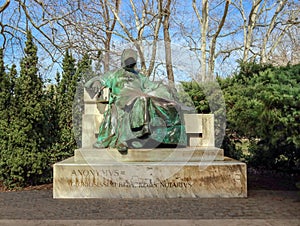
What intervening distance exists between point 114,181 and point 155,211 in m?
1.19

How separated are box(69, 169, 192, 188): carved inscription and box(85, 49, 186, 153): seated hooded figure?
0.59m

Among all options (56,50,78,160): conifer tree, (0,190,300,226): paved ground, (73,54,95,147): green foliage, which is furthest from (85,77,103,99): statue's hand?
(0,190,300,226): paved ground

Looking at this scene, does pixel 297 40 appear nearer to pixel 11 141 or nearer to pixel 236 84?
pixel 236 84

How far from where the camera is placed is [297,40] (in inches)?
844

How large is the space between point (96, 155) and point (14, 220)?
2.10m

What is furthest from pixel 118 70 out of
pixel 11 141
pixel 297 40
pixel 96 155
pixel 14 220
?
pixel 297 40

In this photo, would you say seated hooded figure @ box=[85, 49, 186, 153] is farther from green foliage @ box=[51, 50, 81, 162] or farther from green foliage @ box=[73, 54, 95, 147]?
green foliage @ box=[51, 50, 81, 162]

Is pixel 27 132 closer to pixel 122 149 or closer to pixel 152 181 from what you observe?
pixel 122 149

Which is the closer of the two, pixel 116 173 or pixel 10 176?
pixel 116 173

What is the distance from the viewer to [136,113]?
6051 millimetres

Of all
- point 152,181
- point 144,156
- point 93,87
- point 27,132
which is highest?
point 93,87

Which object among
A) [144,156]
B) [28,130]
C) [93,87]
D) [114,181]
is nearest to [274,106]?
[144,156]

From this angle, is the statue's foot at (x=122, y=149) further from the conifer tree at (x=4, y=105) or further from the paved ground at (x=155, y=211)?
the conifer tree at (x=4, y=105)

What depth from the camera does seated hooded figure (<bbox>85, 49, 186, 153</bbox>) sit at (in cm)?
605
